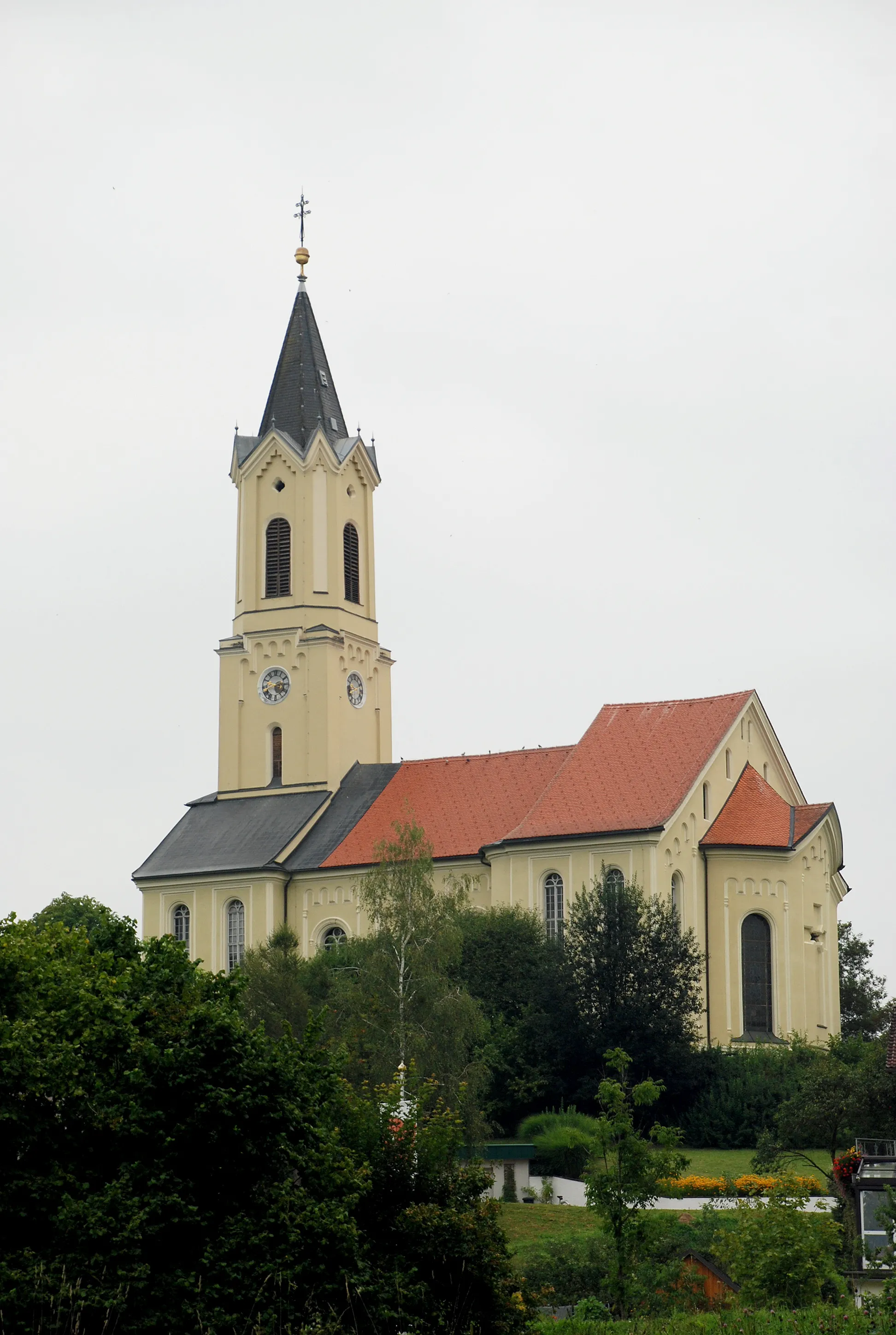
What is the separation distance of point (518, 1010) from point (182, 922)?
19167mm

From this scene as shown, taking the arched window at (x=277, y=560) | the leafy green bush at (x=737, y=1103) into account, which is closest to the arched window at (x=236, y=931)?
the arched window at (x=277, y=560)

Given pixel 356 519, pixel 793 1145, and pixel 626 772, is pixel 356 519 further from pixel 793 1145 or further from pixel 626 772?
pixel 793 1145

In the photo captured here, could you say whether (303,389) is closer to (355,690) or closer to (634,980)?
(355,690)

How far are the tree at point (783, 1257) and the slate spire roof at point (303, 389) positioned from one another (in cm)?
5087

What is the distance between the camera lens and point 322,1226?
29.2 metres

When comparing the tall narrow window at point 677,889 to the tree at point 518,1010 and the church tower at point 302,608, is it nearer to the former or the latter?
the tree at point 518,1010

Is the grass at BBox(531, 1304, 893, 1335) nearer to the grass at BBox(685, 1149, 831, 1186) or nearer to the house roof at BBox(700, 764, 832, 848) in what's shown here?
the grass at BBox(685, 1149, 831, 1186)

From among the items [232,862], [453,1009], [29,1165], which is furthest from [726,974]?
[29,1165]

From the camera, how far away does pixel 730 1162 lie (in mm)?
56312

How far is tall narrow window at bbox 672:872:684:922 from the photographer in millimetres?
68750

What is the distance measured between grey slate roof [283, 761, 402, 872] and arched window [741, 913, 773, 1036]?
15754 millimetres

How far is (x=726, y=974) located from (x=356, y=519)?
86.4ft

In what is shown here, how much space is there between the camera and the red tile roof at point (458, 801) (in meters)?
74.6

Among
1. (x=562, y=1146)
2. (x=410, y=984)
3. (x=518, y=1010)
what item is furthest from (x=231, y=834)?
(x=562, y=1146)
